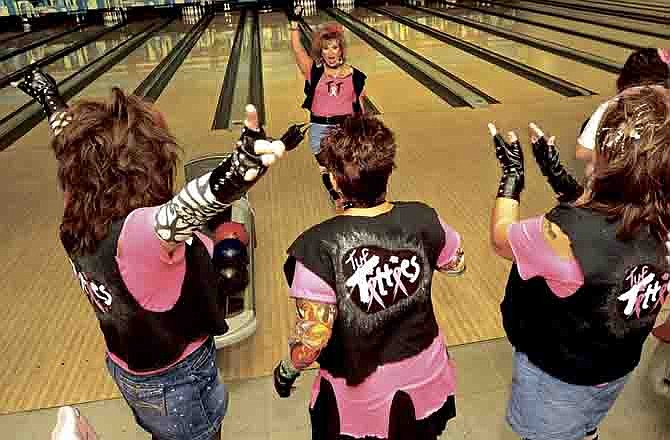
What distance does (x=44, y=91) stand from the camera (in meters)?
1.41

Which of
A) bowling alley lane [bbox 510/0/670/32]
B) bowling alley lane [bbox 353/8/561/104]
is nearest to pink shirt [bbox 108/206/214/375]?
bowling alley lane [bbox 353/8/561/104]

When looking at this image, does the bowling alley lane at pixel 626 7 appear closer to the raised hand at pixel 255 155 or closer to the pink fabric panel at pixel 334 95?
the pink fabric panel at pixel 334 95

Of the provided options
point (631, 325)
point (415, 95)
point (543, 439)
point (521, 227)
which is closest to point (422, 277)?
point (521, 227)

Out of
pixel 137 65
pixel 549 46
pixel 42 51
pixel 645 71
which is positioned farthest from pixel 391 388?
pixel 42 51

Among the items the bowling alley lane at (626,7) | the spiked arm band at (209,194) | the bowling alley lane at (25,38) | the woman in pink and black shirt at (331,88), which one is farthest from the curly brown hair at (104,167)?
the bowling alley lane at (626,7)

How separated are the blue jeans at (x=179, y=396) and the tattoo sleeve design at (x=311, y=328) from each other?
0.28 meters

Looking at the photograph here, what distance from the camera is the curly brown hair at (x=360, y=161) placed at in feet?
3.54

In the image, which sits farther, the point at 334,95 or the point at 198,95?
the point at 198,95

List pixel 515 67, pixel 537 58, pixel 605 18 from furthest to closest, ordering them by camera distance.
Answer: pixel 605 18
pixel 537 58
pixel 515 67

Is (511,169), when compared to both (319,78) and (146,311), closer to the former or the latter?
(146,311)

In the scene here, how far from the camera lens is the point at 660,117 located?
3.22 feet

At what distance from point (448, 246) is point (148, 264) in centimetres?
62

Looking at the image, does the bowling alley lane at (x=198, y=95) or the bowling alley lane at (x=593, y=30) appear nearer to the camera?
the bowling alley lane at (x=198, y=95)

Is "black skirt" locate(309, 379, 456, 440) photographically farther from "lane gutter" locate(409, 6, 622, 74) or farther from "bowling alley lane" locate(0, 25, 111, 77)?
"bowling alley lane" locate(0, 25, 111, 77)
